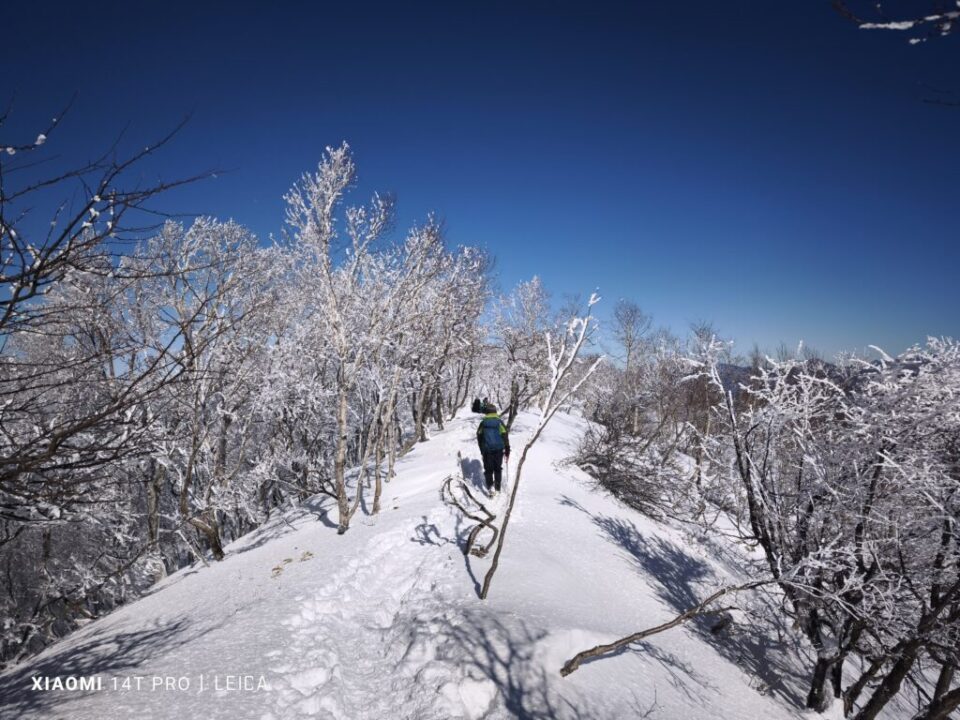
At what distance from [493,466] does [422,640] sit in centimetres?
406

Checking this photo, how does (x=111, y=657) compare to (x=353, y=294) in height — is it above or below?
below

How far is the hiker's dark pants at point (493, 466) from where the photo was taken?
8.35m

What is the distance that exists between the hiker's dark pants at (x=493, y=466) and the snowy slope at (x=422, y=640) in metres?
0.93

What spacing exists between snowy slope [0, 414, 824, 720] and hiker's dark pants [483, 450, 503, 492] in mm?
930

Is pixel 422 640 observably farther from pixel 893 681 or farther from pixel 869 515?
pixel 869 515

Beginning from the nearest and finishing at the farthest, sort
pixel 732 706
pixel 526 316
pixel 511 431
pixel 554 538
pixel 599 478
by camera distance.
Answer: pixel 732 706 → pixel 554 538 → pixel 599 478 → pixel 511 431 → pixel 526 316

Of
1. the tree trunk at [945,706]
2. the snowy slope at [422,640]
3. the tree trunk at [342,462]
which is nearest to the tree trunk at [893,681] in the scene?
the tree trunk at [945,706]

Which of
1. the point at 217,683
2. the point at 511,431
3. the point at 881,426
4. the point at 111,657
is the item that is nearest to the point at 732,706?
the point at 881,426

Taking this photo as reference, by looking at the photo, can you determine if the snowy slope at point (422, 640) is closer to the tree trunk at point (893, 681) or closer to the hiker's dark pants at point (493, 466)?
the tree trunk at point (893, 681)

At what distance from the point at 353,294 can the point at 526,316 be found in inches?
Answer: 535

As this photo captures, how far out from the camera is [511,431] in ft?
55.3

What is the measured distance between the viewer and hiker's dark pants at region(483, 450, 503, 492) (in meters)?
8.35

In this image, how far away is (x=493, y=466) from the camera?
8.44 m

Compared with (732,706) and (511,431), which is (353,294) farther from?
(511,431)
